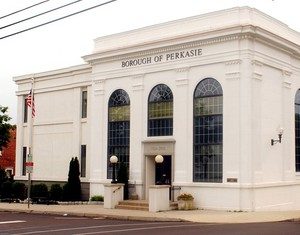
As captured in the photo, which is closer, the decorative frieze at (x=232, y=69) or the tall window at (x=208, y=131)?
the decorative frieze at (x=232, y=69)

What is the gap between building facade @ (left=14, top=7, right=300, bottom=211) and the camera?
1150 inches

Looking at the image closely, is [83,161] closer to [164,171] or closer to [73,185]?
[73,185]

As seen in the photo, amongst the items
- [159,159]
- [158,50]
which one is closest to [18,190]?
[159,159]

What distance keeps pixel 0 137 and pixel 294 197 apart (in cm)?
2424

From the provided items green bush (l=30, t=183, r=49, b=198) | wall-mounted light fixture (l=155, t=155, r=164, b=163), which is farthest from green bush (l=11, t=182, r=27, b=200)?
wall-mounted light fixture (l=155, t=155, r=164, b=163)

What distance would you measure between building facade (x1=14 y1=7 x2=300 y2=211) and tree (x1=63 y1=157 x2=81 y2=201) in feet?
2.64

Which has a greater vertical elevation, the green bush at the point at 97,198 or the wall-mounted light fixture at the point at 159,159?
the wall-mounted light fixture at the point at 159,159

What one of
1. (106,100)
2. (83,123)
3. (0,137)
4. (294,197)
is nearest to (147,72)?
(106,100)

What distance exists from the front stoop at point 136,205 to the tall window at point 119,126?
306cm

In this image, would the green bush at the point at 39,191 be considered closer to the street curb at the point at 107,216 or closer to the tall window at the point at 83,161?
the tall window at the point at 83,161

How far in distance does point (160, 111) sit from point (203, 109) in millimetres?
2900

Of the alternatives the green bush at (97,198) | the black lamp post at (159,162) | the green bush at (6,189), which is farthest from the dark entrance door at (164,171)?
the green bush at (6,189)

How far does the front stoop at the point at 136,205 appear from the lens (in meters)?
29.9

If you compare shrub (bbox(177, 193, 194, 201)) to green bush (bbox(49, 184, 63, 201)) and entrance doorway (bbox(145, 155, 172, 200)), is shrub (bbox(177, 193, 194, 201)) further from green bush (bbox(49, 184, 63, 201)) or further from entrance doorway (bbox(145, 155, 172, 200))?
green bush (bbox(49, 184, 63, 201))
